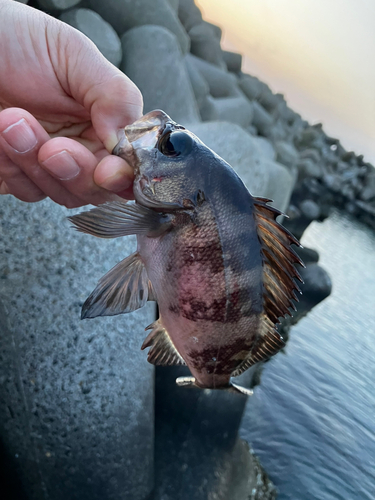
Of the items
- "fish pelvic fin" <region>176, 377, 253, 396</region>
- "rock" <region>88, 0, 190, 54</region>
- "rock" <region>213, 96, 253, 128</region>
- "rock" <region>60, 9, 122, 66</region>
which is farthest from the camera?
"rock" <region>213, 96, 253, 128</region>

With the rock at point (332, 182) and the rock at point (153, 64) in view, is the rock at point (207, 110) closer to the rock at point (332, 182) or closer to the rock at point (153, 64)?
the rock at point (153, 64)

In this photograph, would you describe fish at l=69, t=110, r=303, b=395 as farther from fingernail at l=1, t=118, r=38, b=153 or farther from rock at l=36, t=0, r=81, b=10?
rock at l=36, t=0, r=81, b=10

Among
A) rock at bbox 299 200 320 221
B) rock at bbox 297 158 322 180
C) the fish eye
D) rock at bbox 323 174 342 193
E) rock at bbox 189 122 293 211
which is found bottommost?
rock at bbox 323 174 342 193

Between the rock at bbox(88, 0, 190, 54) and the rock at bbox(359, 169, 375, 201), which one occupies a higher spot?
the rock at bbox(88, 0, 190, 54)

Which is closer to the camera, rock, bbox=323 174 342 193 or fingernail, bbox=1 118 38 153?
fingernail, bbox=1 118 38 153

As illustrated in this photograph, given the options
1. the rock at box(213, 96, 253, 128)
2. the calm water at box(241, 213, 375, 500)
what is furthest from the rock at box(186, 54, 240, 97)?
the calm water at box(241, 213, 375, 500)

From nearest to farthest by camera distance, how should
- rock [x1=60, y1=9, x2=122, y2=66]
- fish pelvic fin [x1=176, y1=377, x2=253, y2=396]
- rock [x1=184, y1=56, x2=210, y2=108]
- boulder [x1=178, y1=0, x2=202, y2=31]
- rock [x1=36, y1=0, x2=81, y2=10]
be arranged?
fish pelvic fin [x1=176, y1=377, x2=253, y2=396] < rock [x1=36, y1=0, x2=81, y2=10] < rock [x1=60, y1=9, x2=122, y2=66] < rock [x1=184, y1=56, x2=210, y2=108] < boulder [x1=178, y1=0, x2=202, y2=31]

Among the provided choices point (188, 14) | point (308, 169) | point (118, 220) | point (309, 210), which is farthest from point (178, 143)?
point (308, 169)
